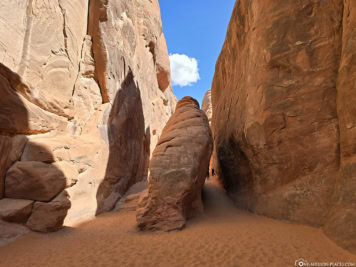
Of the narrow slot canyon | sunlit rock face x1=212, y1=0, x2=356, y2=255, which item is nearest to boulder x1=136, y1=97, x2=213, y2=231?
the narrow slot canyon

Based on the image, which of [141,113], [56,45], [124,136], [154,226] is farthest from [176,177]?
[141,113]

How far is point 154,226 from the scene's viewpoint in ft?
22.7

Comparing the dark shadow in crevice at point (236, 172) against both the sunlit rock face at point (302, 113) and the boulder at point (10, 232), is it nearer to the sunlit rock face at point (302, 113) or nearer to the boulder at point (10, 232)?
the sunlit rock face at point (302, 113)

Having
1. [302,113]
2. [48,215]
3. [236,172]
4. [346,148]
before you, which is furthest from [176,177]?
[346,148]

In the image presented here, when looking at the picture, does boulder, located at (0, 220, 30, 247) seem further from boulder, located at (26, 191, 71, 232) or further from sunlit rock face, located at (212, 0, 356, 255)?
sunlit rock face, located at (212, 0, 356, 255)

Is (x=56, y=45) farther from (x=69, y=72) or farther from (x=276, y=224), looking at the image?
(x=276, y=224)

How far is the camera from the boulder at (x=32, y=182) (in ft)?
22.1

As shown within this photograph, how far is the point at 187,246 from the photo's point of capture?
17.6 ft

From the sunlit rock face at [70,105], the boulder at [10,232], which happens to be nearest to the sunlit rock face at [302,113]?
the sunlit rock face at [70,105]

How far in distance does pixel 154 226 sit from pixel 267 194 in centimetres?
442

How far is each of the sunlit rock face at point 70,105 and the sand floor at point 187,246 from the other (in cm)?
143

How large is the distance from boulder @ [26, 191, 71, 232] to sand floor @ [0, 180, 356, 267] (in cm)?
31

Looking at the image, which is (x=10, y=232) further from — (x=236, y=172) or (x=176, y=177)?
(x=236, y=172)

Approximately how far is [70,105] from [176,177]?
6365mm
